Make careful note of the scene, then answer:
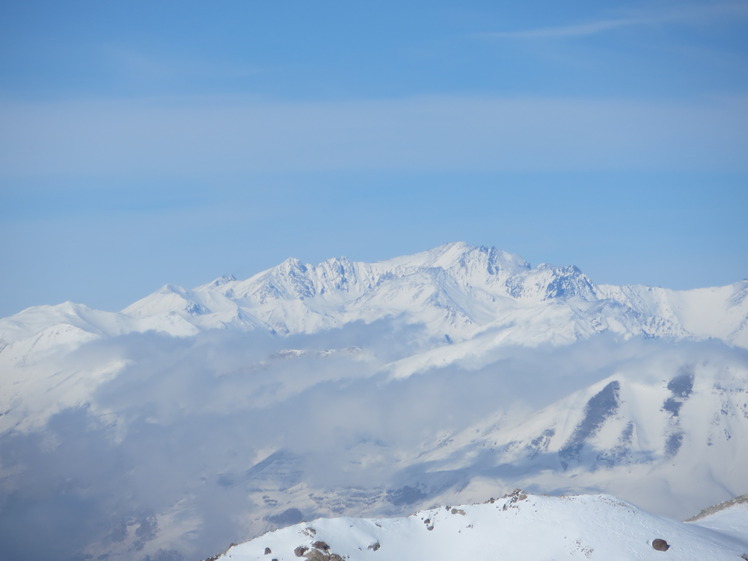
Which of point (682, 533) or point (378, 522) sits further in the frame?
point (378, 522)

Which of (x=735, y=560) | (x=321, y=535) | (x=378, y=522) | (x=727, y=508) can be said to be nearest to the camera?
(x=735, y=560)

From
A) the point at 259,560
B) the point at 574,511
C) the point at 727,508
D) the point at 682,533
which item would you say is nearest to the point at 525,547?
the point at 574,511

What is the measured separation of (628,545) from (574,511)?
1240 cm

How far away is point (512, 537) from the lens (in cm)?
16112

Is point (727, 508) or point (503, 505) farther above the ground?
point (503, 505)

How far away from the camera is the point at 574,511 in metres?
163

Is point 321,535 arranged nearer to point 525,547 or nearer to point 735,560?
point 525,547

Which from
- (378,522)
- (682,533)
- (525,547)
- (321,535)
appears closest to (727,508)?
(682,533)

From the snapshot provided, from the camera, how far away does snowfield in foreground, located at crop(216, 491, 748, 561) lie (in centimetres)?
15350

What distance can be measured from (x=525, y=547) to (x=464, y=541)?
12396mm

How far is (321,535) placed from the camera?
161750 millimetres

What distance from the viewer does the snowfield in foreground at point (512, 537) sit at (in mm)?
153500

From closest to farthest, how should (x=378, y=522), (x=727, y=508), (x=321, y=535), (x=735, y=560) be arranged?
(x=735, y=560), (x=321, y=535), (x=378, y=522), (x=727, y=508)

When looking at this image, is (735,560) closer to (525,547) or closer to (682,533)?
(682,533)
